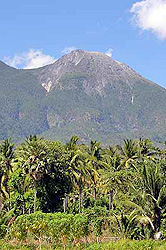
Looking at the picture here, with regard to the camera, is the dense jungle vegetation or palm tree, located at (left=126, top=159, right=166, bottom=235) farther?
the dense jungle vegetation

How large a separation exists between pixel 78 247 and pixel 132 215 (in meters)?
5.90

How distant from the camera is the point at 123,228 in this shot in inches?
1679

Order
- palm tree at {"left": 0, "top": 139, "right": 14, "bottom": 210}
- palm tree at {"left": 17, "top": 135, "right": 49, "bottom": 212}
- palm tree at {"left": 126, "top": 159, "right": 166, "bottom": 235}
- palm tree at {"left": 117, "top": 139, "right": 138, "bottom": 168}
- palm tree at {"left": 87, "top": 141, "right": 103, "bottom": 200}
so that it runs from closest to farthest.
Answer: palm tree at {"left": 126, "top": 159, "right": 166, "bottom": 235}, palm tree at {"left": 17, "top": 135, "right": 49, "bottom": 212}, palm tree at {"left": 0, "top": 139, "right": 14, "bottom": 210}, palm tree at {"left": 117, "top": 139, "right": 138, "bottom": 168}, palm tree at {"left": 87, "top": 141, "right": 103, "bottom": 200}

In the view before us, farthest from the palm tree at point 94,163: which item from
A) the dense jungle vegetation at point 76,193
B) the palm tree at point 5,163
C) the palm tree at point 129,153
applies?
the palm tree at point 5,163

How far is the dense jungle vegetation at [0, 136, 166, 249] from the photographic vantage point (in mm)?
37438

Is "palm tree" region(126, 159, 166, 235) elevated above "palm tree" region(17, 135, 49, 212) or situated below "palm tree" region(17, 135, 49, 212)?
below

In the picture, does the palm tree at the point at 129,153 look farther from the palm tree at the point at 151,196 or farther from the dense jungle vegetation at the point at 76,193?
the palm tree at the point at 151,196

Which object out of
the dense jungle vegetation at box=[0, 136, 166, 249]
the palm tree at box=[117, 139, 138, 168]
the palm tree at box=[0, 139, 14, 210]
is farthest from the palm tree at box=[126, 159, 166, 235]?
the palm tree at box=[117, 139, 138, 168]

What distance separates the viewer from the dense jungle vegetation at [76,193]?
3744cm

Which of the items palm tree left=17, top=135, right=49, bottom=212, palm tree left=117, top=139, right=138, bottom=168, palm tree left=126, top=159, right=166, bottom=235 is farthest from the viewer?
palm tree left=117, top=139, right=138, bottom=168

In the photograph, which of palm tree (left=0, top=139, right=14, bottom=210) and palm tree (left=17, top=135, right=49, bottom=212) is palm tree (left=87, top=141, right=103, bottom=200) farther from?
palm tree (left=0, top=139, right=14, bottom=210)

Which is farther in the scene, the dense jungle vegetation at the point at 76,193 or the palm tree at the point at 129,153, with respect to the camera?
the palm tree at the point at 129,153

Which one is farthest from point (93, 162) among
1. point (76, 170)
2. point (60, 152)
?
point (60, 152)

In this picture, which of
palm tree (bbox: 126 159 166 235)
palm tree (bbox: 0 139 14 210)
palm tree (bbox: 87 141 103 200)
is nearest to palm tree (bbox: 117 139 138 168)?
palm tree (bbox: 87 141 103 200)
